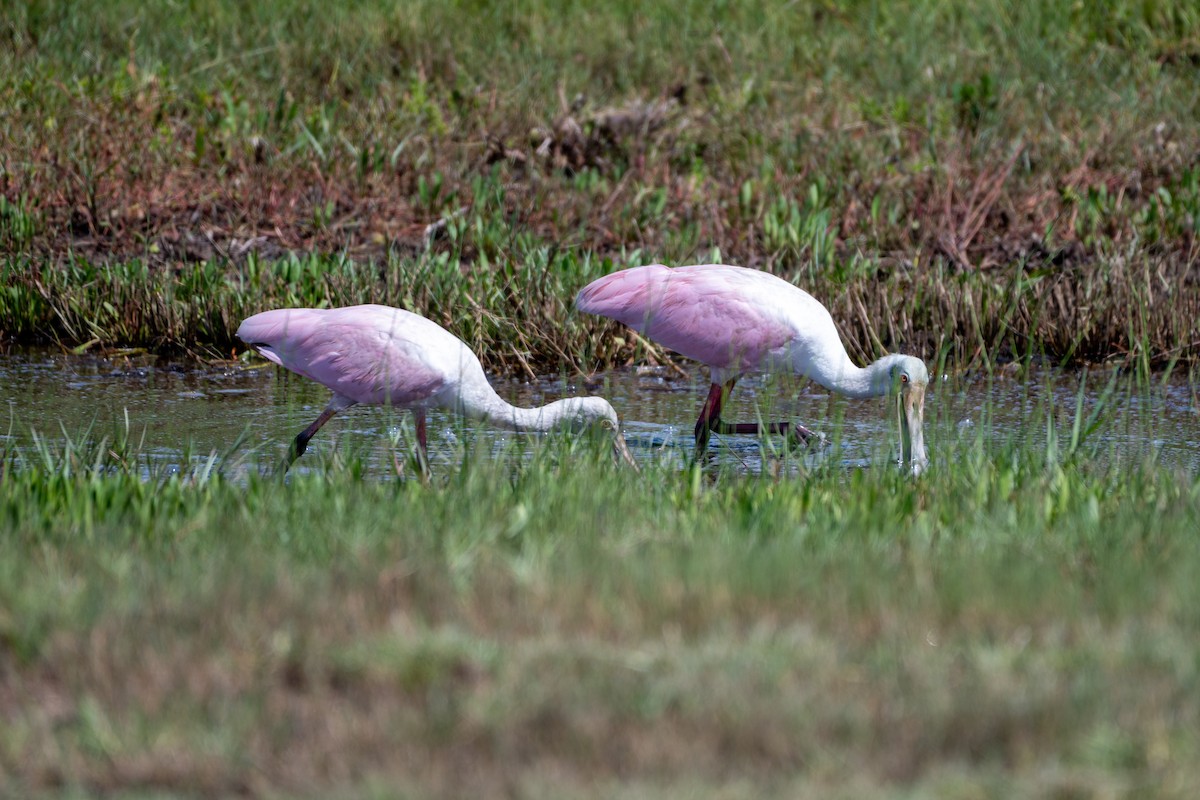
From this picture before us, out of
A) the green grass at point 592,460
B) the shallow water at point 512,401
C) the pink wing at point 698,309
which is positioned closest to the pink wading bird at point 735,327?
the pink wing at point 698,309

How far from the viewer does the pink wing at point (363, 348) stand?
19.5ft

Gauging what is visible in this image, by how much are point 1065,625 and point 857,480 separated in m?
1.46

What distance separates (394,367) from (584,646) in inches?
116

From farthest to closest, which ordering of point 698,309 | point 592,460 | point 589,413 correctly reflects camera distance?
point 698,309 → point 589,413 → point 592,460

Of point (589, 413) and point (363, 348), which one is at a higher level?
point (363, 348)

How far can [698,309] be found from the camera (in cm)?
675

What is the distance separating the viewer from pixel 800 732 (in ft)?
9.18

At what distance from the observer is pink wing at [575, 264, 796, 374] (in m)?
6.59

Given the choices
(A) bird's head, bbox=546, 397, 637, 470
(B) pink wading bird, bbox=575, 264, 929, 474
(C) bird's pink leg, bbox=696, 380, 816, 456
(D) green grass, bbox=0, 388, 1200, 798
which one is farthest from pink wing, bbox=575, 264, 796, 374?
(D) green grass, bbox=0, 388, 1200, 798

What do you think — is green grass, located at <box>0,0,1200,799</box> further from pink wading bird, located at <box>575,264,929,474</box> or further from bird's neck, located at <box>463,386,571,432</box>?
bird's neck, located at <box>463,386,571,432</box>

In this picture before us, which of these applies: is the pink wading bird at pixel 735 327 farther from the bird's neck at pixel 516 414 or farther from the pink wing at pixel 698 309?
the bird's neck at pixel 516 414

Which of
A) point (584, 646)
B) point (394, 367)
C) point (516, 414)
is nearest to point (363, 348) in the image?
point (394, 367)

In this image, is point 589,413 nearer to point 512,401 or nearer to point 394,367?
point 394,367

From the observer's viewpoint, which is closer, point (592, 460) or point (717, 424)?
point (592, 460)
